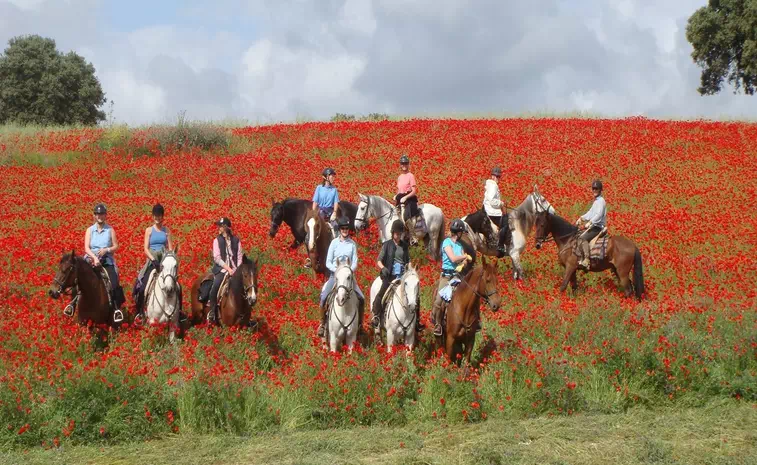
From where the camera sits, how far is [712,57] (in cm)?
5078

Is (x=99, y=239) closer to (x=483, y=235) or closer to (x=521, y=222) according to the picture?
(x=483, y=235)

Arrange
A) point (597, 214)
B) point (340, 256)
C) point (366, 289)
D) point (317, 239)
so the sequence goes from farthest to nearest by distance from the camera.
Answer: point (317, 239) < point (597, 214) < point (366, 289) < point (340, 256)

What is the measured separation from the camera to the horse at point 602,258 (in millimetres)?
17359

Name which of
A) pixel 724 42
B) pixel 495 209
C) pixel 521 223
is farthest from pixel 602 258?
pixel 724 42

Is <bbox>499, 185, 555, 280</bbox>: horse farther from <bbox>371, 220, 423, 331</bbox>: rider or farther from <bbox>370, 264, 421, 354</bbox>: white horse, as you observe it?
<bbox>370, 264, 421, 354</bbox>: white horse

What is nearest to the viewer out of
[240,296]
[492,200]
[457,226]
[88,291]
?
[457,226]

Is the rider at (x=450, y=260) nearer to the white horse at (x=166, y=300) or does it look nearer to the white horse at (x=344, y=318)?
the white horse at (x=344, y=318)

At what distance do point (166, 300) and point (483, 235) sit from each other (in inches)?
332

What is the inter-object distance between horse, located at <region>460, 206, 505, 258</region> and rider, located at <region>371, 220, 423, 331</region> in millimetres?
5881

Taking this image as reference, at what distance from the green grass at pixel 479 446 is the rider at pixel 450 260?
92.9 inches

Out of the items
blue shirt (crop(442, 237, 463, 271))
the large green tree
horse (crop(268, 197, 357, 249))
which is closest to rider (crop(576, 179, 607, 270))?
horse (crop(268, 197, 357, 249))

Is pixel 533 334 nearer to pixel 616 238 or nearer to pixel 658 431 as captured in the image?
pixel 658 431

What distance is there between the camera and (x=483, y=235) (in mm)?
19516

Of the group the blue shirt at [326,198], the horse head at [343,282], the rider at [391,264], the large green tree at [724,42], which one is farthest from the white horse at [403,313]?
the large green tree at [724,42]
